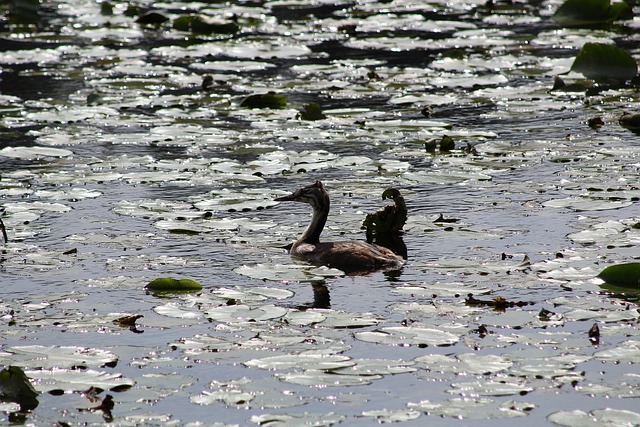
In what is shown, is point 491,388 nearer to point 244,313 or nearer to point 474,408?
point 474,408

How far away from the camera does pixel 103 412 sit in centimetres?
659

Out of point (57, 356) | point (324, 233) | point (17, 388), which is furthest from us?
point (324, 233)

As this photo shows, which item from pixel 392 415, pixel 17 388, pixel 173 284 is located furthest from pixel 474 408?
pixel 173 284

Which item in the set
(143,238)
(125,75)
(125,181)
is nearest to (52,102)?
(125,75)

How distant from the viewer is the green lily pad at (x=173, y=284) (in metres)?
8.81

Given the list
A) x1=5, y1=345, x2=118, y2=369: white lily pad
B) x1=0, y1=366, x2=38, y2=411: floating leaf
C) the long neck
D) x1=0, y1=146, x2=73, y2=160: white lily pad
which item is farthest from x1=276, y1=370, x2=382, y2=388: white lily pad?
x1=0, y1=146, x2=73, y2=160: white lily pad

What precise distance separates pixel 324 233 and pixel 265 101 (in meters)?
5.17

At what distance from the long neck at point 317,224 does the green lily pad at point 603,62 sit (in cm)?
750

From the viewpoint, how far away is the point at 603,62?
655 inches

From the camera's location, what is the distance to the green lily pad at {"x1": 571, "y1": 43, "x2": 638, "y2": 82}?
1659 centimetres

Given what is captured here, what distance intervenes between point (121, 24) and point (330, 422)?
17.9 metres

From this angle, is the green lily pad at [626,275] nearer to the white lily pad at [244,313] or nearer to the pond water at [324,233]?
the pond water at [324,233]

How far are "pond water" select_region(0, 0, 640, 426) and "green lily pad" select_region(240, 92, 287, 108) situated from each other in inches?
7.0

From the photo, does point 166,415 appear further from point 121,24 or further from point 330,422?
point 121,24
